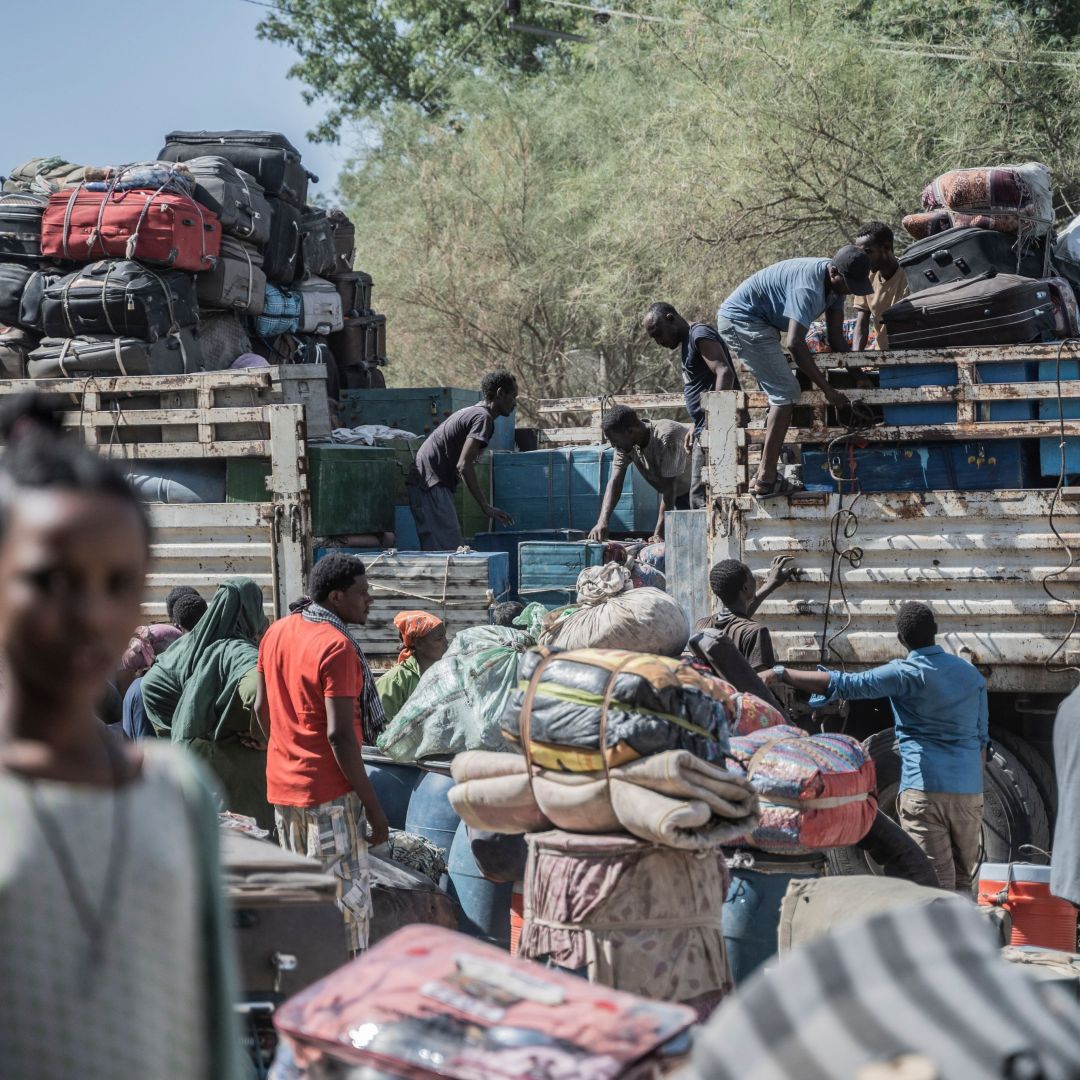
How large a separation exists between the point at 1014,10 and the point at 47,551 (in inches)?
551

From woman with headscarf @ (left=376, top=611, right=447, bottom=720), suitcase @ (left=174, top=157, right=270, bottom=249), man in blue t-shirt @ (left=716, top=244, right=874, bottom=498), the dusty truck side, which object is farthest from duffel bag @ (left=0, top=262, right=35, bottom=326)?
the dusty truck side

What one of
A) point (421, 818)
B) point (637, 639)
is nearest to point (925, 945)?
point (637, 639)

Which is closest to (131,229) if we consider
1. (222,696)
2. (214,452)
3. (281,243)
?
(281,243)

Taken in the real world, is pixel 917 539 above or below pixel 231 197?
below

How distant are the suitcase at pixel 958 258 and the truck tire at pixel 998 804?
2.32m

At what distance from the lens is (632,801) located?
9.90 feet

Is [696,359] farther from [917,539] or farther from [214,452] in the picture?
[214,452]

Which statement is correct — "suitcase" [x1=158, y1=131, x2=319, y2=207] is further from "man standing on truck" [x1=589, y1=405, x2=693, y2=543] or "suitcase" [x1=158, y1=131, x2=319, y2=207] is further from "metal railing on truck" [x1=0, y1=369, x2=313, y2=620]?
"man standing on truck" [x1=589, y1=405, x2=693, y2=543]

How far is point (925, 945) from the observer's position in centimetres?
151

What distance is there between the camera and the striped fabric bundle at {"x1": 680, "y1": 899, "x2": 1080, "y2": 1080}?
4.64ft

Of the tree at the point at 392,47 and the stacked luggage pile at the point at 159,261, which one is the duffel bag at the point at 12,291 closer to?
the stacked luggage pile at the point at 159,261

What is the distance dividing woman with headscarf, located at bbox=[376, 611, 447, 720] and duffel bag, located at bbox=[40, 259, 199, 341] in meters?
2.37

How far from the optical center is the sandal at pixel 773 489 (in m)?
6.29

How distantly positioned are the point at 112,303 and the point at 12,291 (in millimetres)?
735
